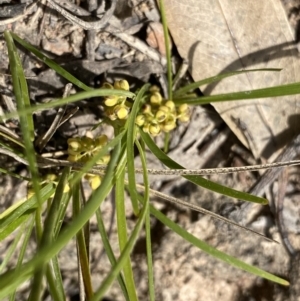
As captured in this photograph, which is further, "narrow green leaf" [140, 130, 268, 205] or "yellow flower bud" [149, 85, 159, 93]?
"yellow flower bud" [149, 85, 159, 93]

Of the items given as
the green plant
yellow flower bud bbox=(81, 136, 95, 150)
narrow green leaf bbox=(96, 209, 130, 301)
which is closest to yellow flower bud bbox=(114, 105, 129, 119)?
the green plant

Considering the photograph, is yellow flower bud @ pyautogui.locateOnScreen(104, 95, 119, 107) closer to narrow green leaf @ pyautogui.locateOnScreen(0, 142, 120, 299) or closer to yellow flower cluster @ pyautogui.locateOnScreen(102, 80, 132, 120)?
yellow flower cluster @ pyautogui.locateOnScreen(102, 80, 132, 120)

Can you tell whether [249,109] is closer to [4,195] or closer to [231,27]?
[231,27]

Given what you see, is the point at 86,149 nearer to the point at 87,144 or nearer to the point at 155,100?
the point at 87,144

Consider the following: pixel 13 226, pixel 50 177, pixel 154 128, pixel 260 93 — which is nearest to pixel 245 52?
pixel 260 93

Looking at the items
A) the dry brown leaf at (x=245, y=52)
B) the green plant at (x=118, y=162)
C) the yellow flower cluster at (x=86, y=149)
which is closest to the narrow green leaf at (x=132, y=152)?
the green plant at (x=118, y=162)
